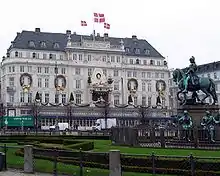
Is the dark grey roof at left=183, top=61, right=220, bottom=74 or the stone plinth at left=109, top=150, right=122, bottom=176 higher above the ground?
the dark grey roof at left=183, top=61, right=220, bottom=74

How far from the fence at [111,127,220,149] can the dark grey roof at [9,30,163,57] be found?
3260 inches

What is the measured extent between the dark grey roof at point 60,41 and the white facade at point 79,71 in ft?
4.69

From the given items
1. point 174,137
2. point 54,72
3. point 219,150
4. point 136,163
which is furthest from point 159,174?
point 54,72

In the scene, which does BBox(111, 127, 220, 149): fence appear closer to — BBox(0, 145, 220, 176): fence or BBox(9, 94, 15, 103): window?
BBox(0, 145, 220, 176): fence

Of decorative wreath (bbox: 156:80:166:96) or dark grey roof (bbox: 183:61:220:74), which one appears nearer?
dark grey roof (bbox: 183:61:220:74)

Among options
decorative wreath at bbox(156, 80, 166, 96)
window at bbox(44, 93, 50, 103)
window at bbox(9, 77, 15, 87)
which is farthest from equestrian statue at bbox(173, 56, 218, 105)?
decorative wreath at bbox(156, 80, 166, 96)

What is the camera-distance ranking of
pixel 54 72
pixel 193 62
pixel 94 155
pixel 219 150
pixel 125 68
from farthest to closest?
pixel 125 68
pixel 54 72
pixel 193 62
pixel 219 150
pixel 94 155

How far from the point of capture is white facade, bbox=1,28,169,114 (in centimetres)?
11681

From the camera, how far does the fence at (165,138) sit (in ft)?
106

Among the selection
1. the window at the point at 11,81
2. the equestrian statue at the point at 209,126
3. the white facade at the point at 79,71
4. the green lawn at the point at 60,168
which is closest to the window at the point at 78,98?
the white facade at the point at 79,71

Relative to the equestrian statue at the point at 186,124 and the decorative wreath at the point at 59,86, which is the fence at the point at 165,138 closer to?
the equestrian statue at the point at 186,124

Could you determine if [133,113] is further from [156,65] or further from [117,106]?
[156,65]

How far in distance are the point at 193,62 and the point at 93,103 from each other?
8450cm

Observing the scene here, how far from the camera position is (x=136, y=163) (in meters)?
20.4
